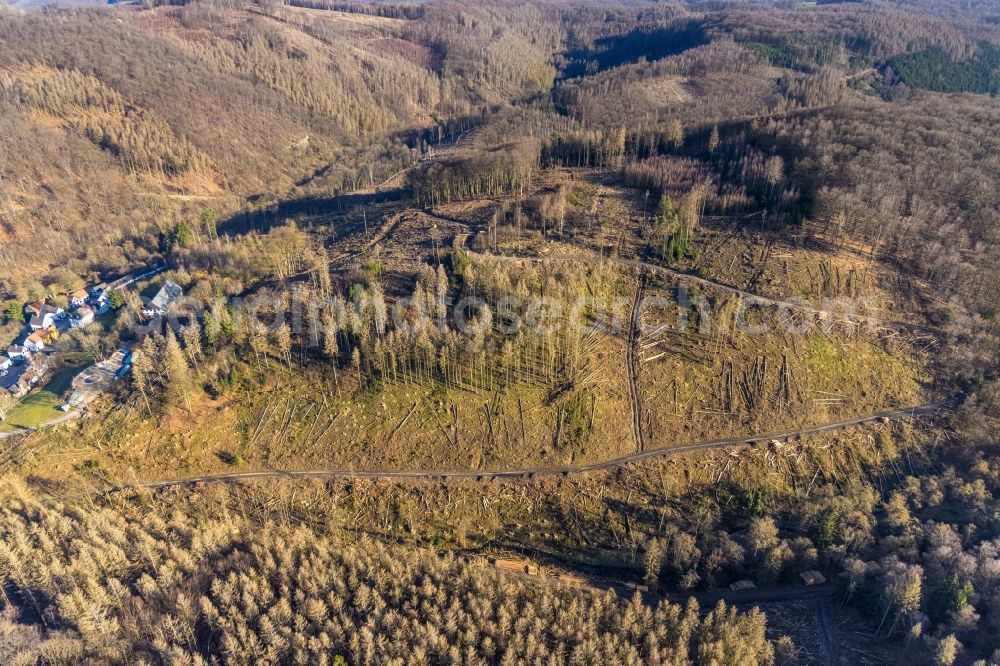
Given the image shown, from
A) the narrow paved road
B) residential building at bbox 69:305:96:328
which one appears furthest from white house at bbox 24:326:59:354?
the narrow paved road

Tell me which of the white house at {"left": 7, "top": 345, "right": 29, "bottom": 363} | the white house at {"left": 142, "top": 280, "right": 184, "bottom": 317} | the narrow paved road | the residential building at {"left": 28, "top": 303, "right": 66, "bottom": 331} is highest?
the white house at {"left": 142, "top": 280, "right": 184, "bottom": 317}

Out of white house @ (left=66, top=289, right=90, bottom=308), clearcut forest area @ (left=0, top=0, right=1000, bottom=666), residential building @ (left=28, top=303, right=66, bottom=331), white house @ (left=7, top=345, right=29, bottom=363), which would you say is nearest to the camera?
clearcut forest area @ (left=0, top=0, right=1000, bottom=666)

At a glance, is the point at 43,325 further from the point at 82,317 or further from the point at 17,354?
the point at 17,354

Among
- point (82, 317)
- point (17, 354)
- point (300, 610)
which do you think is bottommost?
Answer: point (300, 610)

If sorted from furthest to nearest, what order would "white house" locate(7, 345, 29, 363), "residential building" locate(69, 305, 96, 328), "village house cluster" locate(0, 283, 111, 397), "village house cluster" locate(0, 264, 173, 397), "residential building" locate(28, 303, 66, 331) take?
1. "residential building" locate(28, 303, 66, 331)
2. "residential building" locate(69, 305, 96, 328)
3. "white house" locate(7, 345, 29, 363)
4. "village house cluster" locate(0, 283, 111, 397)
5. "village house cluster" locate(0, 264, 173, 397)

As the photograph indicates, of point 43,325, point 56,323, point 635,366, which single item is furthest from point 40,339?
point 635,366

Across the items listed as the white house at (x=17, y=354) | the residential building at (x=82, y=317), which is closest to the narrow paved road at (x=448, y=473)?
the white house at (x=17, y=354)

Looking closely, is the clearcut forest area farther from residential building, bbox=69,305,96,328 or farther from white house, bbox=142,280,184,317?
residential building, bbox=69,305,96,328

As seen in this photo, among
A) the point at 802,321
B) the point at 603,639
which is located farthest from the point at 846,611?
the point at 802,321
